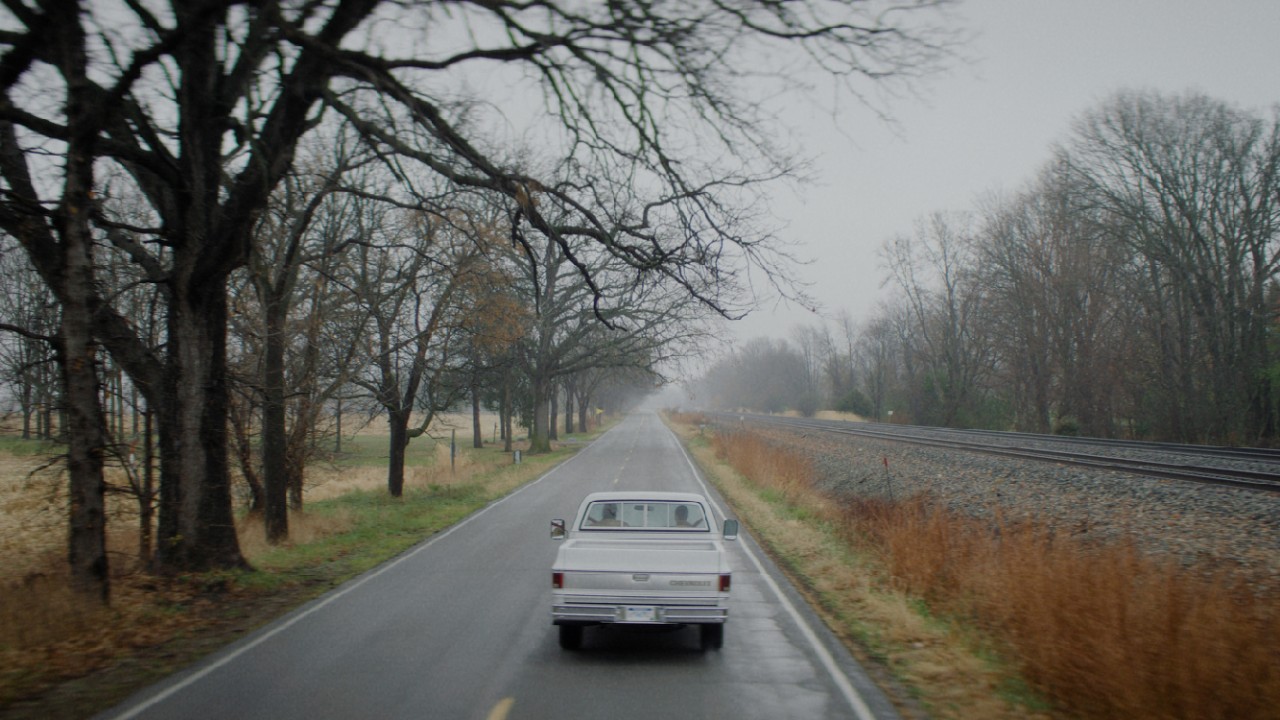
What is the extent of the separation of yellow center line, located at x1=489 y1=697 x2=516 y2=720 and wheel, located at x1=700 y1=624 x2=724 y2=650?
2267 mm

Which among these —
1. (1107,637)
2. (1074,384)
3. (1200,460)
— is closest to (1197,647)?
(1107,637)

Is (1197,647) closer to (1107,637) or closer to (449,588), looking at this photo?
(1107,637)

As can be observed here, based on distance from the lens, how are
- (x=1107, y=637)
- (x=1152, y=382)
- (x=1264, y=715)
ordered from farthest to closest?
(x=1152, y=382) < (x=1107, y=637) < (x=1264, y=715)

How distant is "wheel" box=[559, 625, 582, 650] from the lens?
7.71 m

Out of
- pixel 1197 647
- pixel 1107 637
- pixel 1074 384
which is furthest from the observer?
pixel 1074 384

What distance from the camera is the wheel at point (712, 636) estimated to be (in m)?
7.79

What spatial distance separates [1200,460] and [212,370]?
23.4 m

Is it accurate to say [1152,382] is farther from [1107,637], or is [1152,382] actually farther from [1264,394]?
[1107,637]

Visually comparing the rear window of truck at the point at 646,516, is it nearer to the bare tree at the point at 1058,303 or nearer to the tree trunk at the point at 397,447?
the tree trunk at the point at 397,447

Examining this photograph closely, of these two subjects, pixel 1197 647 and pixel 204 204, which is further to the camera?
pixel 204 204

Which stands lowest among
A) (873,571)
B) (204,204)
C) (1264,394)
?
(873,571)

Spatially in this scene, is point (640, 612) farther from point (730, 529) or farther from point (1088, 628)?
point (1088, 628)

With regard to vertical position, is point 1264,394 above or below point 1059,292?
below

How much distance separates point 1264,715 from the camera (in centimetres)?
468
